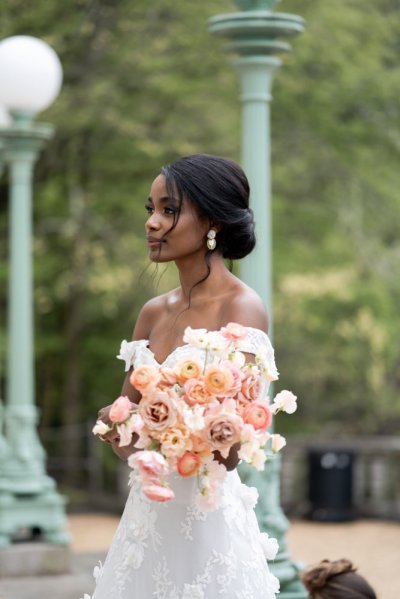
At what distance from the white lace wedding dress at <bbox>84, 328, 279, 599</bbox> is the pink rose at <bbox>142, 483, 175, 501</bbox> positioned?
1.01 feet

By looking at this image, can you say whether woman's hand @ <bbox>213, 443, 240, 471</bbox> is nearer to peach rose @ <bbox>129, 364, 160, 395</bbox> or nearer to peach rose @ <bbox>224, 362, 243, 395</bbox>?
peach rose @ <bbox>224, 362, 243, 395</bbox>

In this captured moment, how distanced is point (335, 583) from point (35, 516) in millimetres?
5942

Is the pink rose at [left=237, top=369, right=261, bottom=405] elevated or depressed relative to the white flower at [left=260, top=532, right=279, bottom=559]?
elevated

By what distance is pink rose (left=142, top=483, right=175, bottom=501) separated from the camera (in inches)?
146

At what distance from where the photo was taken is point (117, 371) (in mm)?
23141

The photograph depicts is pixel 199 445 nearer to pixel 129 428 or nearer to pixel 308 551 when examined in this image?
pixel 129 428

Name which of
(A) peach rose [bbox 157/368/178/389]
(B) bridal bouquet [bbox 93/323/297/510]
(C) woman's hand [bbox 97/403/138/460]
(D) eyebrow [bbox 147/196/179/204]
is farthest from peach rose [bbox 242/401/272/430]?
(D) eyebrow [bbox 147/196/179/204]

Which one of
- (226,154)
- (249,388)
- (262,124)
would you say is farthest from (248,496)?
(226,154)

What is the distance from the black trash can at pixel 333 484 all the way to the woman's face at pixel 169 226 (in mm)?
13256

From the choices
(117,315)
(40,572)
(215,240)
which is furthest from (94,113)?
(215,240)

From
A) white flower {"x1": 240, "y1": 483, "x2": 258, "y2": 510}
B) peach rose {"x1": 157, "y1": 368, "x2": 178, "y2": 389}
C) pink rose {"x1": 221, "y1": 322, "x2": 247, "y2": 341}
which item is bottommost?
white flower {"x1": 240, "y1": 483, "x2": 258, "y2": 510}

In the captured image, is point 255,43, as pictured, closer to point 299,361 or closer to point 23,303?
point 23,303

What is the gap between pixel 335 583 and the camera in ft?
17.9

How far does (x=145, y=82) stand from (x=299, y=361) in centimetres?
511
